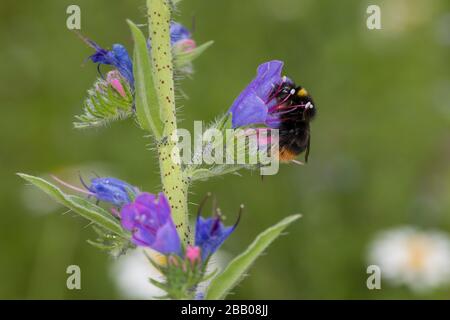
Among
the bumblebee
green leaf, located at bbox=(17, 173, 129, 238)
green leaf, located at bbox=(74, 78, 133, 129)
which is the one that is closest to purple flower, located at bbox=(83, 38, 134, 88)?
green leaf, located at bbox=(74, 78, 133, 129)

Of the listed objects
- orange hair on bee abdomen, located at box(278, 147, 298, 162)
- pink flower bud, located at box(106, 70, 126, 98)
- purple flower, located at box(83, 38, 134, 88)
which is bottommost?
orange hair on bee abdomen, located at box(278, 147, 298, 162)

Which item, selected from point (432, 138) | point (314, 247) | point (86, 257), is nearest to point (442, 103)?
point (432, 138)

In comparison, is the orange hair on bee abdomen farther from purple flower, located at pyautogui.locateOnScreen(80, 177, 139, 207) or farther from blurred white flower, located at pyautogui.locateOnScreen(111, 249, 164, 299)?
blurred white flower, located at pyautogui.locateOnScreen(111, 249, 164, 299)

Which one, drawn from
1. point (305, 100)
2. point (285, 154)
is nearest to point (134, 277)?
point (285, 154)

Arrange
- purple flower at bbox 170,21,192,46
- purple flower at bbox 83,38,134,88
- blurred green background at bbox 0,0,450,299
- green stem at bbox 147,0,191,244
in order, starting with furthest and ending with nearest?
blurred green background at bbox 0,0,450,299
purple flower at bbox 170,21,192,46
purple flower at bbox 83,38,134,88
green stem at bbox 147,0,191,244

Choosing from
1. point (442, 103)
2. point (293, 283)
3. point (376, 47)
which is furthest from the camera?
point (376, 47)
